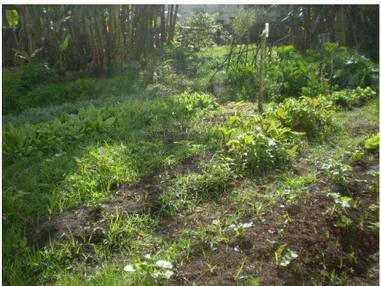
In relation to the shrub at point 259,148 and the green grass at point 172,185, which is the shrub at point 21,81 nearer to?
the green grass at point 172,185

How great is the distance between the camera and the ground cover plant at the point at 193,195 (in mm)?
2539

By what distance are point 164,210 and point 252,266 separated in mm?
927

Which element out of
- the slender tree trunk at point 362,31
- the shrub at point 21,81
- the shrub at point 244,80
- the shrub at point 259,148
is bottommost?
the shrub at point 21,81

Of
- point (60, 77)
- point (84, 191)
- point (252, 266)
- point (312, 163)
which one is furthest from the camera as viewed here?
point (60, 77)

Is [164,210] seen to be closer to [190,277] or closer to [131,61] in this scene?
[190,277]

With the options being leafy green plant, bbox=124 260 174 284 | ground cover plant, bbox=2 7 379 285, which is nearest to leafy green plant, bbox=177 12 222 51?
ground cover plant, bbox=2 7 379 285

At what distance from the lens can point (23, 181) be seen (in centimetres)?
374

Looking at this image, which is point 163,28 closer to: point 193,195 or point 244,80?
point 244,80

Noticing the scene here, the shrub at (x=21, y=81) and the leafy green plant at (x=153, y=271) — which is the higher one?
the leafy green plant at (x=153, y=271)

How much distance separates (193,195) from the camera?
11.2ft

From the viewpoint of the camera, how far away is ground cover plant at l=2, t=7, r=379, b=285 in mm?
2539

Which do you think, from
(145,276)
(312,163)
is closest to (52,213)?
(145,276)

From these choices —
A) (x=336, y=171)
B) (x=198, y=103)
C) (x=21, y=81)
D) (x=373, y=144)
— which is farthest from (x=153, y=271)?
(x=21, y=81)

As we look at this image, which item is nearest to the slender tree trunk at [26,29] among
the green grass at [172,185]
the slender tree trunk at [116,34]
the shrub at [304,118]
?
the slender tree trunk at [116,34]
